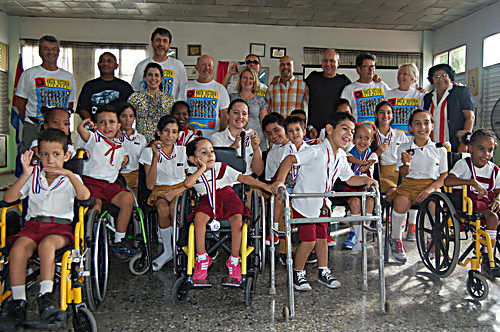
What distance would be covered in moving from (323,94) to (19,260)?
→ 3.19 metres

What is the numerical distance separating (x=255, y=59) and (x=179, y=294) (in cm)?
254

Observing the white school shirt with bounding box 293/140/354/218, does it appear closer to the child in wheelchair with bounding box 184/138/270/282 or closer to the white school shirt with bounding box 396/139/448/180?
the child in wheelchair with bounding box 184/138/270/282

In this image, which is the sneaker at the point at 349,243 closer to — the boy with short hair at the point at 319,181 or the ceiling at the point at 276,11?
the boy with short hair at the point at 319,181

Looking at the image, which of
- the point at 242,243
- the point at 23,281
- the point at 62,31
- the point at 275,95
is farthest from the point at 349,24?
the point at 23,281

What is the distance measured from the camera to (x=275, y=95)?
4.17 meters

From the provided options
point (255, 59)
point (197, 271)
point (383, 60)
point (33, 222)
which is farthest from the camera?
point (383, 60)

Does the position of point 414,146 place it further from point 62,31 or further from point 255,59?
point 62,31

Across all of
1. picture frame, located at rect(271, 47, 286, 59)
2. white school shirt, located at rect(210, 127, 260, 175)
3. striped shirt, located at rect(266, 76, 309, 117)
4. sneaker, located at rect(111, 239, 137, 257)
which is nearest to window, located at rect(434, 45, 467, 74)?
picture frame, located at rect(271, 47, 286, 59)

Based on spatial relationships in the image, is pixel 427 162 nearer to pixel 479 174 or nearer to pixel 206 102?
pixel 479 174

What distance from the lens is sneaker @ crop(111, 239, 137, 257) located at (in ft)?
9.09

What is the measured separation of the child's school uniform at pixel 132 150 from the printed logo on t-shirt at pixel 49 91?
0.89 m

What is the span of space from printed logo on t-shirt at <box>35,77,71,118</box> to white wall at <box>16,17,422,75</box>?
5.39 m

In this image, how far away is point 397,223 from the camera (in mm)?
3146

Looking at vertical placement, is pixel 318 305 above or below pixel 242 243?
below
